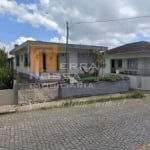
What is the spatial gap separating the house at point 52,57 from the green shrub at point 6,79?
6.55m

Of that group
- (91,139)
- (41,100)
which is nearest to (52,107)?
(41,100)

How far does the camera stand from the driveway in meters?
6.39

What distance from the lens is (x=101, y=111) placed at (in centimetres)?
1107

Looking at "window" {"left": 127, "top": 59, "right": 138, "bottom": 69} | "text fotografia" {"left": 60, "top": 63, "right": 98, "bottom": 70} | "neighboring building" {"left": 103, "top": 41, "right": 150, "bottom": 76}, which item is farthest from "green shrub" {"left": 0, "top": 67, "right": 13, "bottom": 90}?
"window" {"left": 127, "top": 59, "right": 138, "bottom": 69}

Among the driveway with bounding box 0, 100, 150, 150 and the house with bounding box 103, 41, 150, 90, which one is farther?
the house with bounding box 103, 41, 150, 90

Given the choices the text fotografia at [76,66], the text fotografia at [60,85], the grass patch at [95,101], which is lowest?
the grass patch at [95,101]

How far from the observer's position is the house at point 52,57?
21672mm

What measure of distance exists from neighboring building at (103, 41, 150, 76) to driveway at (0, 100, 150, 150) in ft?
44.7

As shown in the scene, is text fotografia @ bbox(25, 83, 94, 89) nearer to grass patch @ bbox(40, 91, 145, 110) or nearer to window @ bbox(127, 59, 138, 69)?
grass patch @ bbox(40, 91, 145, 110)

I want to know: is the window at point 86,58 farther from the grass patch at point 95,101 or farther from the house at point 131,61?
the grass patch at point 95,101

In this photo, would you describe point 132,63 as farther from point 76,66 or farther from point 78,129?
point 78,129

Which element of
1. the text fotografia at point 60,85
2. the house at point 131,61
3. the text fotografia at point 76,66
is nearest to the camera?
the text fotografia at point 60,85

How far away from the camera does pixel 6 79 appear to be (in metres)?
13.8

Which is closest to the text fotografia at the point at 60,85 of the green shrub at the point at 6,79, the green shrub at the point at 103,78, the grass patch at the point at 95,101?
the green shrub at the point at 103,78
